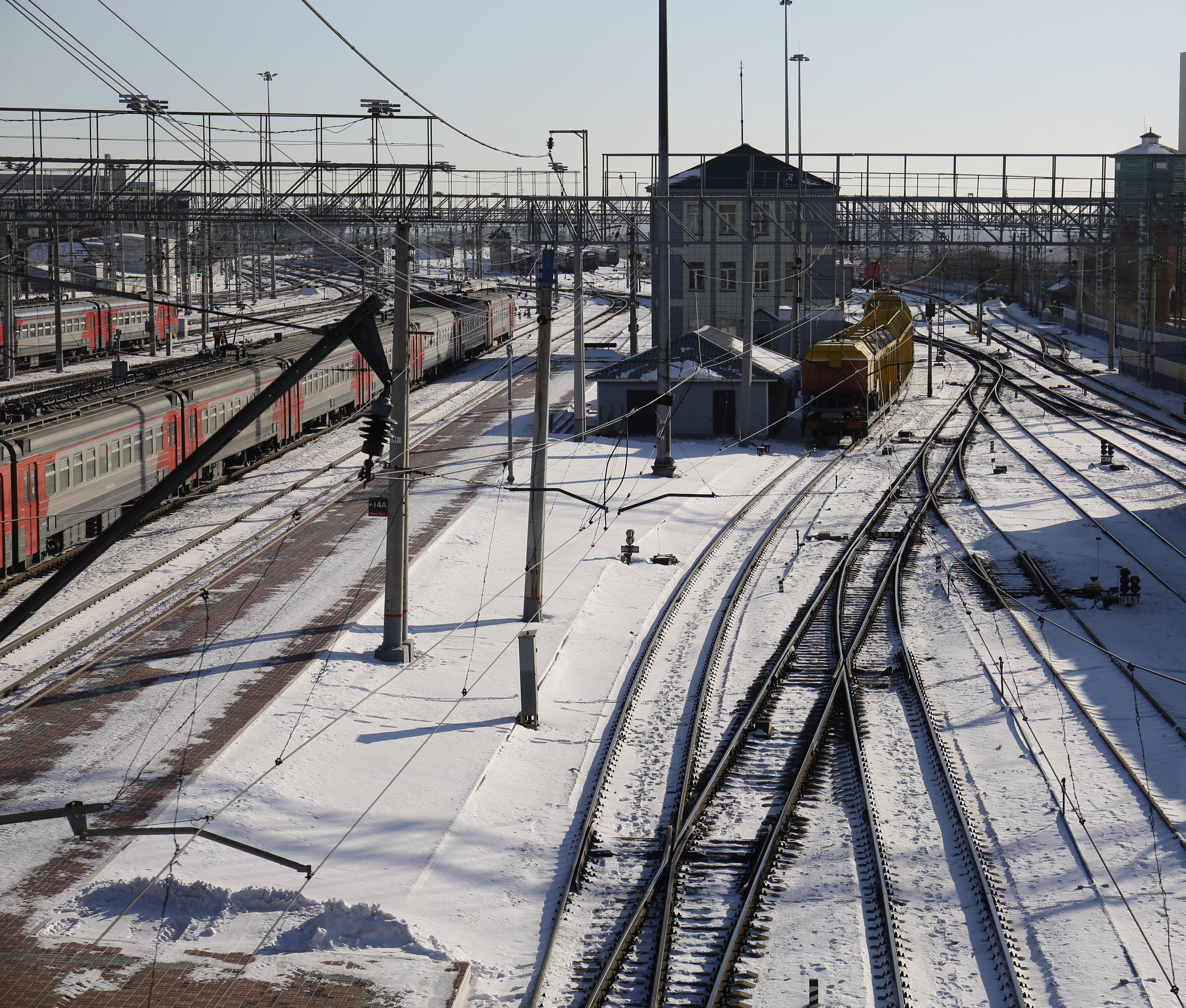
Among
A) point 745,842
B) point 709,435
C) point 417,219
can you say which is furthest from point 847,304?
point 745,842

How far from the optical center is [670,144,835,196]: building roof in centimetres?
6350

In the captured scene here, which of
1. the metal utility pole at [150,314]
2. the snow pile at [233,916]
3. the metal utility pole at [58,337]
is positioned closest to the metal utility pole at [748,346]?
the metal utility pole at [150,314]

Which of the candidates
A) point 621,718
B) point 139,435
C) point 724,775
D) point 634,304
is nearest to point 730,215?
point 634,304

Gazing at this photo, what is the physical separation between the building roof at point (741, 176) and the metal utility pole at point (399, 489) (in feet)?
151

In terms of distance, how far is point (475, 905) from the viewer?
12648 mm

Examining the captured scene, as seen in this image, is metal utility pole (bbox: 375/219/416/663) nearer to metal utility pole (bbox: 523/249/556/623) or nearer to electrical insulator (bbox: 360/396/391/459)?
metal utility pole (bbox: 523/249/556/623)

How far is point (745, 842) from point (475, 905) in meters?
3.04

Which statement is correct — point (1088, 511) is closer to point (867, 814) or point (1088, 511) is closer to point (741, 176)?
point (867, 814)

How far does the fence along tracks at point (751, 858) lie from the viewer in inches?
436

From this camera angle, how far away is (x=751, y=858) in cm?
1339

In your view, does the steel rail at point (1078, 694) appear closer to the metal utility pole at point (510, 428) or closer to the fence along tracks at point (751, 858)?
the fence along tracks at point (751, 858)

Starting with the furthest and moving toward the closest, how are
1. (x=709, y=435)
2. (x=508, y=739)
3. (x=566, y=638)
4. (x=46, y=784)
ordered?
(x=709, y=435)
(x=566, y=638)
(x=508, y=739)
(x=46, y=784)

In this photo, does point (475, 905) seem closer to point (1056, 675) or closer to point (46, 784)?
point (46, 784)

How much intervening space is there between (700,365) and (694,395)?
1.18m
